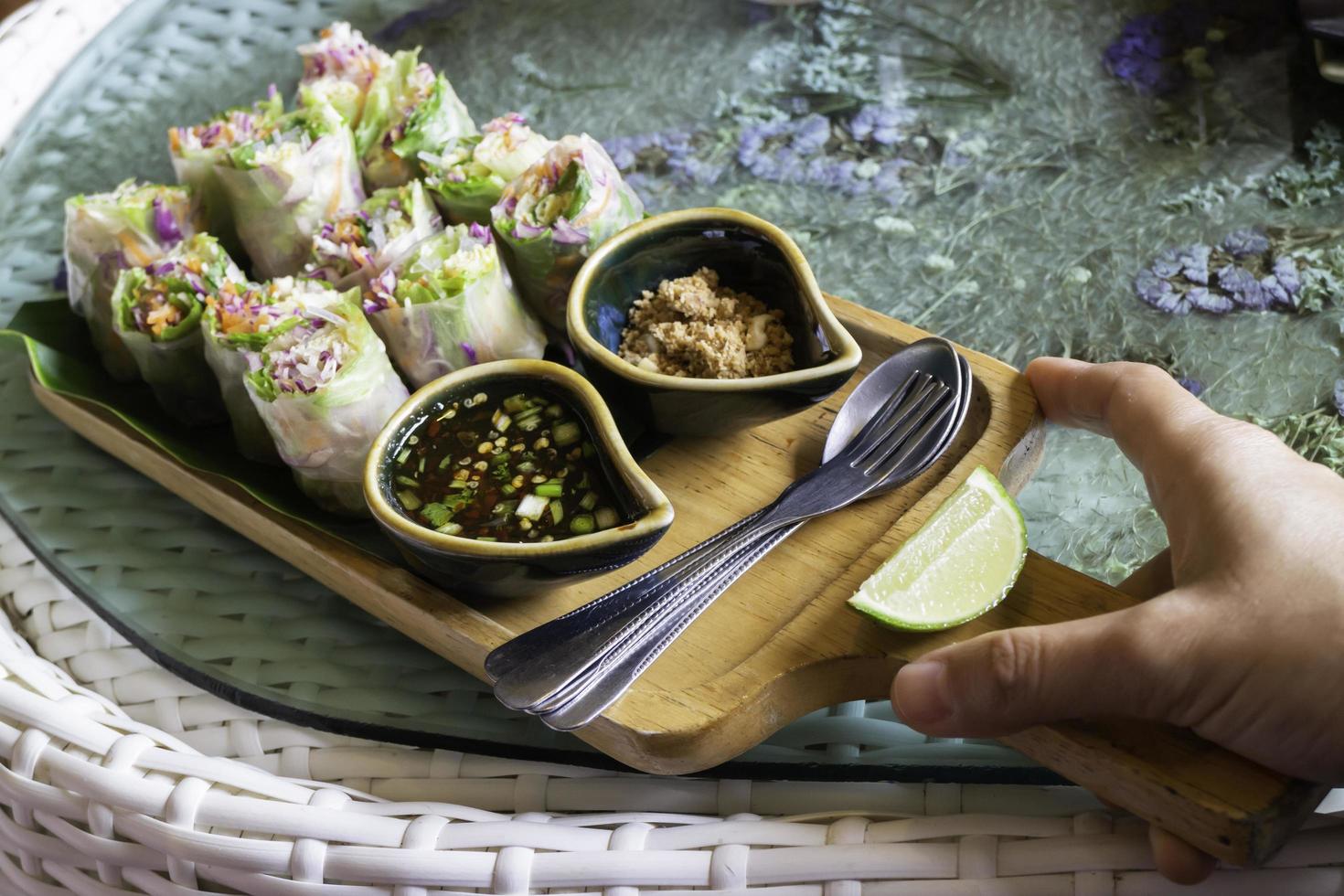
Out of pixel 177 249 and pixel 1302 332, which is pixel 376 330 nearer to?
→ pixel 177 249

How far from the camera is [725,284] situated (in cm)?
158

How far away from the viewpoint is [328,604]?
1515mm

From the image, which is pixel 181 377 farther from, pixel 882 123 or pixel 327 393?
pixel 882 123

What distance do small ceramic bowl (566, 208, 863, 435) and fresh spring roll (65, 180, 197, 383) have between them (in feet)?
2.16

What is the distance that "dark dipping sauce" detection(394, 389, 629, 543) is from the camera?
133 centimetres

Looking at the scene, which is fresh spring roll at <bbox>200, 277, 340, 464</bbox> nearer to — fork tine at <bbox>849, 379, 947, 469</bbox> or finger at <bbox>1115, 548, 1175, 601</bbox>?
fork tine at <bbox>849, 379, 947, 469</bbox>

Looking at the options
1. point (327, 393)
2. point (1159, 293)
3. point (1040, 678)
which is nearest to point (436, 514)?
point (327, 393)

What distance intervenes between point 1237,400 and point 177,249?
1.41m

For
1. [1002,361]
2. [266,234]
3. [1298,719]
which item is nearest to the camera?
[1298,719]

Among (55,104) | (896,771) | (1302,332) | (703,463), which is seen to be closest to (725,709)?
(896,771)

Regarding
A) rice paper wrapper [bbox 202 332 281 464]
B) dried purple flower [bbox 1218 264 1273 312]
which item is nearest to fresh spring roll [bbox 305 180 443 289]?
rice paper wrapper [bbox 202 332 281 464]

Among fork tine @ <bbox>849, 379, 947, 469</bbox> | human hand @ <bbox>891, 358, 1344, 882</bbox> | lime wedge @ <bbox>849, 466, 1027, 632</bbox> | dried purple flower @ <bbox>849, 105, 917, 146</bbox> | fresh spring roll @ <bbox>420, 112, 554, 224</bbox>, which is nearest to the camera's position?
human hand @ <bbox>891, 358, 1344, 882</bbox>

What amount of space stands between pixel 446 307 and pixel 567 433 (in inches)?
9.4

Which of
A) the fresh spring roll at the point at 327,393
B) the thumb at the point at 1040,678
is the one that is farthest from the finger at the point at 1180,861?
the fresh spring roll at the point at 327,393
